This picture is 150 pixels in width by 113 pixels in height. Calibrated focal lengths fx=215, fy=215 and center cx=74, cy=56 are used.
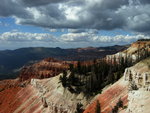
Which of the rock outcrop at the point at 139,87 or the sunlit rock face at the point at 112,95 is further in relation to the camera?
the sunlit rock face at the point at 112,95

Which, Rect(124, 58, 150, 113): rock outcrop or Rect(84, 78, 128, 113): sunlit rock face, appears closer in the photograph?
Rect(124, 58, 150, 113): rock outcrop

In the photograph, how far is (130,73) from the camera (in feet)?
308

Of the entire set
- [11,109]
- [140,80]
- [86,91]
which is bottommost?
[11,109]

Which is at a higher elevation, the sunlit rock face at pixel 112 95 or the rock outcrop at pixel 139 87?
the rock outcrop at pixel 139 87

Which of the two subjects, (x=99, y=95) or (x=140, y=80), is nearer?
(x=140, y=80)

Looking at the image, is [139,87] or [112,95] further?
[112,95]

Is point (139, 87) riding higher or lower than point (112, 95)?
higher

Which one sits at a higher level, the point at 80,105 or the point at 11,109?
the point at 80,105

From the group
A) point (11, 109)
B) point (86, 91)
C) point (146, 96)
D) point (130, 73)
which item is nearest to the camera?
point (146, 96)

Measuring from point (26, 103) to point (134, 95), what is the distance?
339 feet

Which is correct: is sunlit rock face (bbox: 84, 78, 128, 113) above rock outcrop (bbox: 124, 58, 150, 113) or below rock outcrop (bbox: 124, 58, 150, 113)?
below

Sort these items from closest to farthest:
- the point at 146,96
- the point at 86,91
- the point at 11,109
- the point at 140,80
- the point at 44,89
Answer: the point at 146,96
the point at 140,80
the point at 86,91
the point at 44,89
the point at 11,109

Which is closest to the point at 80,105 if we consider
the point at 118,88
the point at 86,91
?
the point at 86,91

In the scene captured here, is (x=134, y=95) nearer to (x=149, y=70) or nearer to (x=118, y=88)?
(x=149, y=70)
